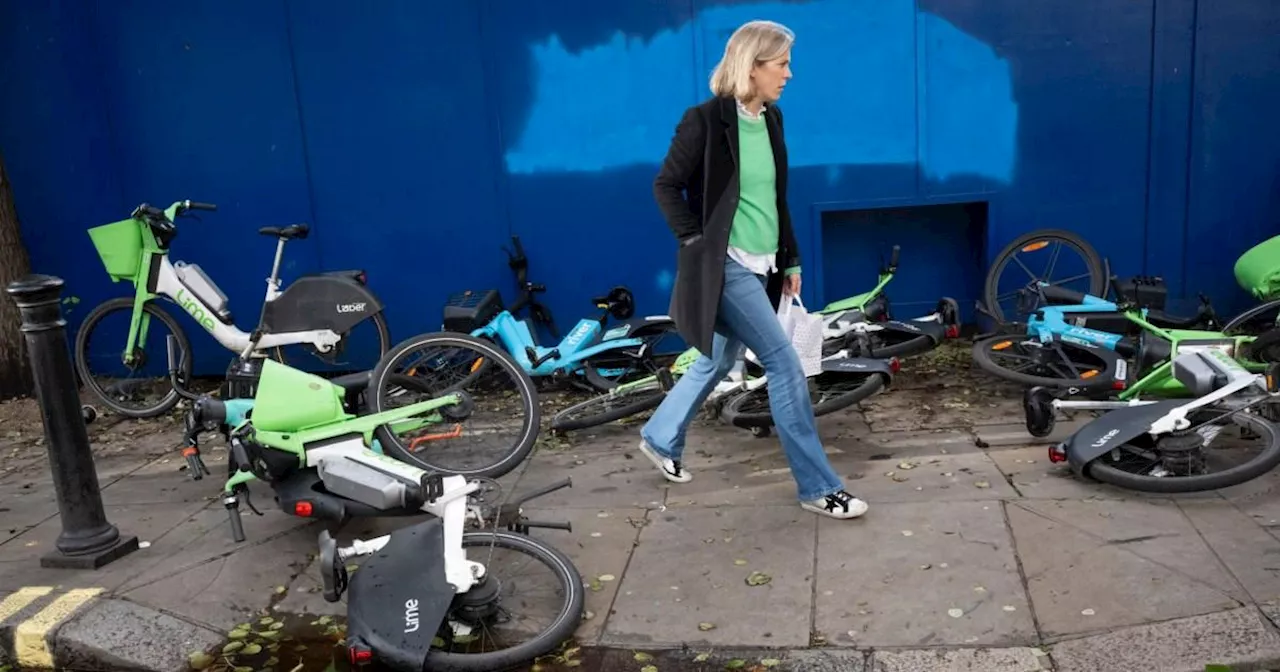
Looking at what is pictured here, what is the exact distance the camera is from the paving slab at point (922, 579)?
3.45m

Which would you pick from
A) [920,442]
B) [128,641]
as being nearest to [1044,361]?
[920,442]

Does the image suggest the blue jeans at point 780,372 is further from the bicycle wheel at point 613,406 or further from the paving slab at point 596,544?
the bicycle wheel at point 613,406

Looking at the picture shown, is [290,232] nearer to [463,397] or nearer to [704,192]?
[463,397]

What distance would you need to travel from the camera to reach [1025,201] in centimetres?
702

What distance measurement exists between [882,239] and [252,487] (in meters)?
4.44

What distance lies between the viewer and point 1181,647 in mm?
3256

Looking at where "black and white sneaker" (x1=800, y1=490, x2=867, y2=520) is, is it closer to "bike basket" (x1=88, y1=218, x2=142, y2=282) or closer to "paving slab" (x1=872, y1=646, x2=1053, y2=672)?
"paving slab" (x1=872, y1=646, x2=1053, y2=672)

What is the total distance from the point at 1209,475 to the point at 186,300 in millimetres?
5802

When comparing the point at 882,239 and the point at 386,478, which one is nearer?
the point at 386,478

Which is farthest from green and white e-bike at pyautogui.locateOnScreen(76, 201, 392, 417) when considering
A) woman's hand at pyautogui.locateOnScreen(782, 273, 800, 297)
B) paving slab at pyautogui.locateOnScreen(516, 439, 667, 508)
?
woman's hand at pyautogui.locateOnScreen(782, 273, 800, 297)

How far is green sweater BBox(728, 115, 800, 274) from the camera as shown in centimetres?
420

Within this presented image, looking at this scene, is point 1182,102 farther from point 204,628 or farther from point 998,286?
point 204,628

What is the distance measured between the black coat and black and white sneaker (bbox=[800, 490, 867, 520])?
821 mm

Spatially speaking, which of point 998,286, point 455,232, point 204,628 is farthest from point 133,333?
point 998,286
